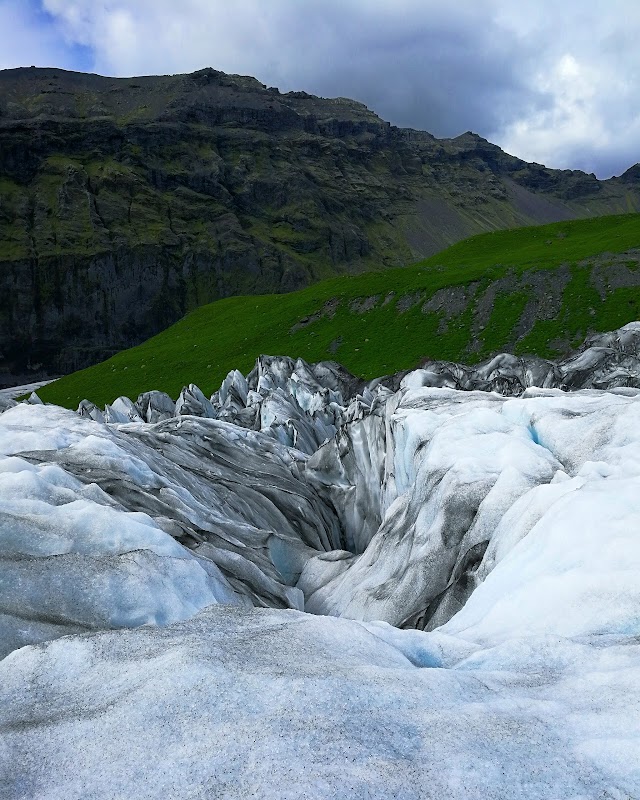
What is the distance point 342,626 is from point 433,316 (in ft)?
208

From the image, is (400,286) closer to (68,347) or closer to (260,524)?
(260,524)

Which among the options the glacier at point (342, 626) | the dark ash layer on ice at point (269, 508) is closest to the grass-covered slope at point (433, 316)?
the dark ash layer on ice at point (269, 508)

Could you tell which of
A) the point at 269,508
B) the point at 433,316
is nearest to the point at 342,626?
the point at 269,508

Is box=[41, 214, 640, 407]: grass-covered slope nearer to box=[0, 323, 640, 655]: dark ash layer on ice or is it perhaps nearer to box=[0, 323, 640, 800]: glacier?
box=[0, 323, 640, 655]: dark ash layer on ice

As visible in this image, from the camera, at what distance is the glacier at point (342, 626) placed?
5.50 metres

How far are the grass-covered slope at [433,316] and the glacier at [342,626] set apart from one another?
4216 cm

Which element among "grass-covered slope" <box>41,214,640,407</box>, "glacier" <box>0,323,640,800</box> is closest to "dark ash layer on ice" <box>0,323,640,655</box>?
"glacier" <box>0,323,640,800</box>

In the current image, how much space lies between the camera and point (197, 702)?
636 cm

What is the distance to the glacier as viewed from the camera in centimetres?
550

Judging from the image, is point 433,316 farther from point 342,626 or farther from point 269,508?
point 342,626

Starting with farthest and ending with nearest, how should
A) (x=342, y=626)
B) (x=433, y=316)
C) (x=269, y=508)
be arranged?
(x=433, y=316)
(x=269, y=508)
(x=342, y=626)

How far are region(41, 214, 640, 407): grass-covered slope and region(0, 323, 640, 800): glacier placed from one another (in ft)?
138

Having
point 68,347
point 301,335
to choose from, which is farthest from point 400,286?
point 68,347

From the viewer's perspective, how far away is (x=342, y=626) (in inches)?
335
